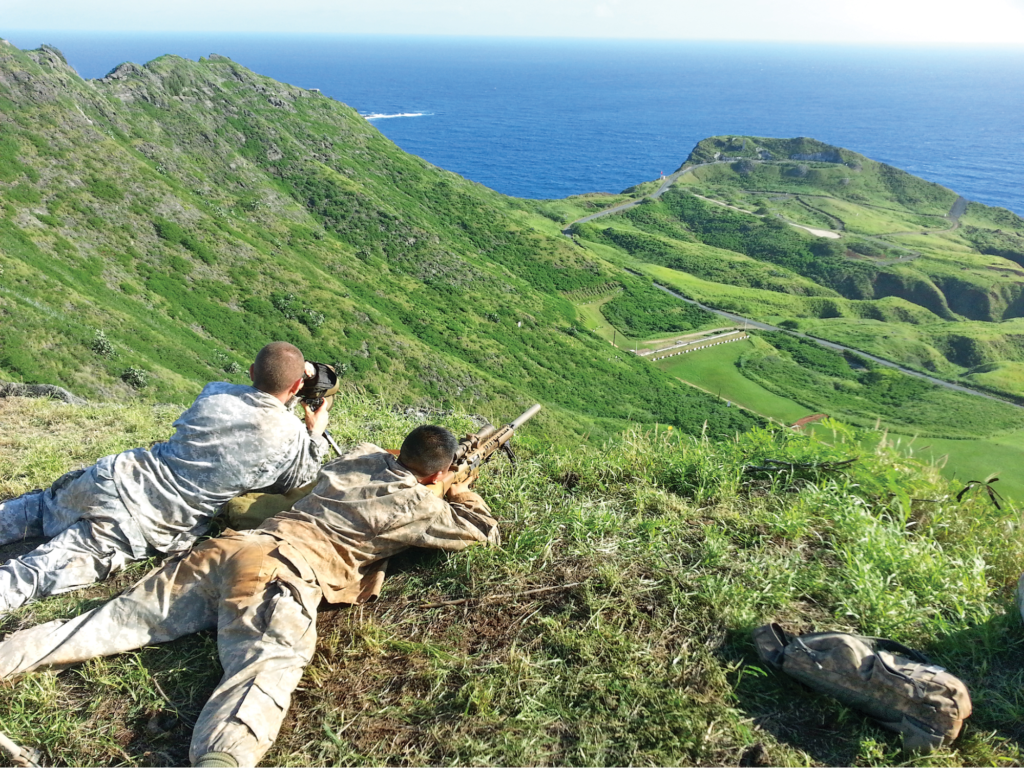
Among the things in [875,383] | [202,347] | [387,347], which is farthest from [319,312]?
[875,383]

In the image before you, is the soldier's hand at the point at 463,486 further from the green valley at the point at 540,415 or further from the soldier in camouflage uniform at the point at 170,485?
the soldier in camouflage uniform at the point at 170,485

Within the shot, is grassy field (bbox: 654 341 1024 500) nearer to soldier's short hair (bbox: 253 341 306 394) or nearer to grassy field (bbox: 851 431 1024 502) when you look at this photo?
grassy field (bbox: 851 431 1024 502)

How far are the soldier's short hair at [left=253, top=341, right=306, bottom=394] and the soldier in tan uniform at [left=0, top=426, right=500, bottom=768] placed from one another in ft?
2.65

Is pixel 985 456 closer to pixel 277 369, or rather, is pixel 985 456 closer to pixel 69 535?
pixel 277 369

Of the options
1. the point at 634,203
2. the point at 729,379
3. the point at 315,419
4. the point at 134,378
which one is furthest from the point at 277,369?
the point at 634,203

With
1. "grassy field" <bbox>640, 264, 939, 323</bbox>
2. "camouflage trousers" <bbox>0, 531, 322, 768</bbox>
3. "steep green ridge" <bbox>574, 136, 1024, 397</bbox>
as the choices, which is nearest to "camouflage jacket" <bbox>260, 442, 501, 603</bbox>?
"camouflage trousers" <bbox>0, 531, 322, 768</bbox>

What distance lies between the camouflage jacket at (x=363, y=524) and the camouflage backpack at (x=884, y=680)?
A: 7.39 ft

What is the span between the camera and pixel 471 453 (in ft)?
18.6

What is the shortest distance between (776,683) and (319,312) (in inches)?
1418

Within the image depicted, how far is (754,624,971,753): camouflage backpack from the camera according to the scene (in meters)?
3.40

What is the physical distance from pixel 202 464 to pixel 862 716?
15.2 ft

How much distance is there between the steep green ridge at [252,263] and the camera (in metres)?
25.5

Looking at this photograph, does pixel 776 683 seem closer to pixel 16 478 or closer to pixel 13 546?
pixel 13 546

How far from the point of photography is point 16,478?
6234 mm
